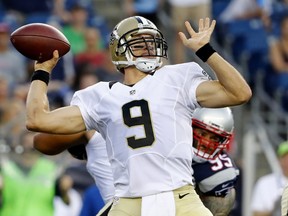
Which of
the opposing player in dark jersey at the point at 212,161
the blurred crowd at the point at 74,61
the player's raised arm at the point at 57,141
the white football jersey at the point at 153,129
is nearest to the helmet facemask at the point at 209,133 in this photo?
the opposing player in dark jersey at the point at 212,161

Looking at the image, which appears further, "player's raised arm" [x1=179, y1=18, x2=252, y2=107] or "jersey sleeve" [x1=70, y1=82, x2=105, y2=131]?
"jersey sleeve" [x1=70, y1=82, x2=105, y2=131]

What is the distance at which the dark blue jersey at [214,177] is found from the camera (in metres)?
6.01

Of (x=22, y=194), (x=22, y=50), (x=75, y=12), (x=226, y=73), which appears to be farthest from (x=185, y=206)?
(x=75, y=12)

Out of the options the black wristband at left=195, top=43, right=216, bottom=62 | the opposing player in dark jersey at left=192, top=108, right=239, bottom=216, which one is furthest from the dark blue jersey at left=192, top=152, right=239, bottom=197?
the black wristband at left=195, top=43, right=216, bottom=62

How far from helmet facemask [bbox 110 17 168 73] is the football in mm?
304

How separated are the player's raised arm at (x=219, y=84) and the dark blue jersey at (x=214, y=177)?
720mm

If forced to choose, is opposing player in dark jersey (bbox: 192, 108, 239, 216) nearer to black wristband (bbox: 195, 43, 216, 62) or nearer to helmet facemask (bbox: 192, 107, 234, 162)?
helmet facemask (bbox: 192, 107, 234, 162)

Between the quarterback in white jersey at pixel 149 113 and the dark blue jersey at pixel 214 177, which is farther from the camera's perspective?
the dark blue jersey at pixel 214 177

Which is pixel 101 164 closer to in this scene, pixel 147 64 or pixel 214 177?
pixel 214 177

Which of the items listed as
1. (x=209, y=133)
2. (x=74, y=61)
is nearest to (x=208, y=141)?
(x=209, y=133)

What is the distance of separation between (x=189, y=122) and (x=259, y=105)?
6.30m

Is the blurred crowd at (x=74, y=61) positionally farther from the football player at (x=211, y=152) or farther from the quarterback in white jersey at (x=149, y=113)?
the quarterback in white jersey at (x=149, y=113)

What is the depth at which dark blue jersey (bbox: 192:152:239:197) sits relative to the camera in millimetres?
6008

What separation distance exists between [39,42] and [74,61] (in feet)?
19.9
